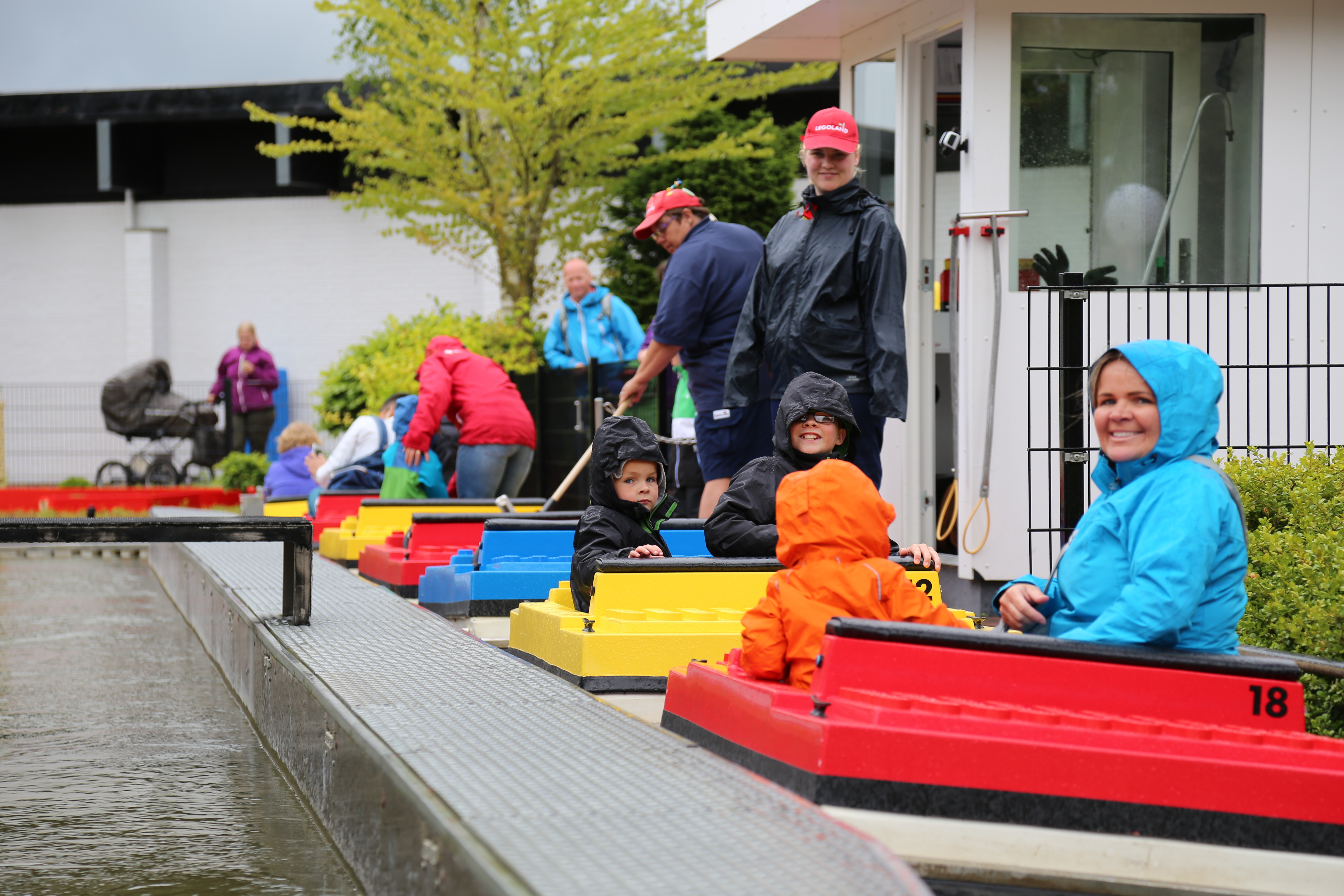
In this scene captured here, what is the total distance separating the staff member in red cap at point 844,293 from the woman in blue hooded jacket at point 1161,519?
254 cm

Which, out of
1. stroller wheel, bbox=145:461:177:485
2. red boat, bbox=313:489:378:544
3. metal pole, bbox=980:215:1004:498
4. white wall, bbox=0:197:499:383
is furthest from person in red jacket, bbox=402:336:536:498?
white wall, bbox=0:197:499:383

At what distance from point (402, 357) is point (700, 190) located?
513cm

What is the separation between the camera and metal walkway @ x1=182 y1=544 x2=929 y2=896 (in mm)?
2514

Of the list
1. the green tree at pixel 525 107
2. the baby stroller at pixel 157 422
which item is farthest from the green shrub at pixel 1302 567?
the baby stroller at pixel 157 422

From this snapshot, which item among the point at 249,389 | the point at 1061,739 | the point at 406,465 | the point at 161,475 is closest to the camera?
the point at 1061,739

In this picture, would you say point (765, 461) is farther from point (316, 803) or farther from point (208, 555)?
point (208, 555)

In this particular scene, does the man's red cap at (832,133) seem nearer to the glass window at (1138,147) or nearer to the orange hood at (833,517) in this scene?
the glass window at (1138,147)

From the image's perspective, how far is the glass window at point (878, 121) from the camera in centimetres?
A: 852

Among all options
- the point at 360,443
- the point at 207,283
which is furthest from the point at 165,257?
the point at 360,443

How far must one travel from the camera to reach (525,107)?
57.0 feet

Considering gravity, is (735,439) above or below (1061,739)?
above

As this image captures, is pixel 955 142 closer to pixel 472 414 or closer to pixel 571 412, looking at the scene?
pixel 472 414

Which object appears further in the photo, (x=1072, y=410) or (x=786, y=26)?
(x=786, y=26)

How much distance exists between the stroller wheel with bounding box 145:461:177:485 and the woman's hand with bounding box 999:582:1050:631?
63.4 feet
